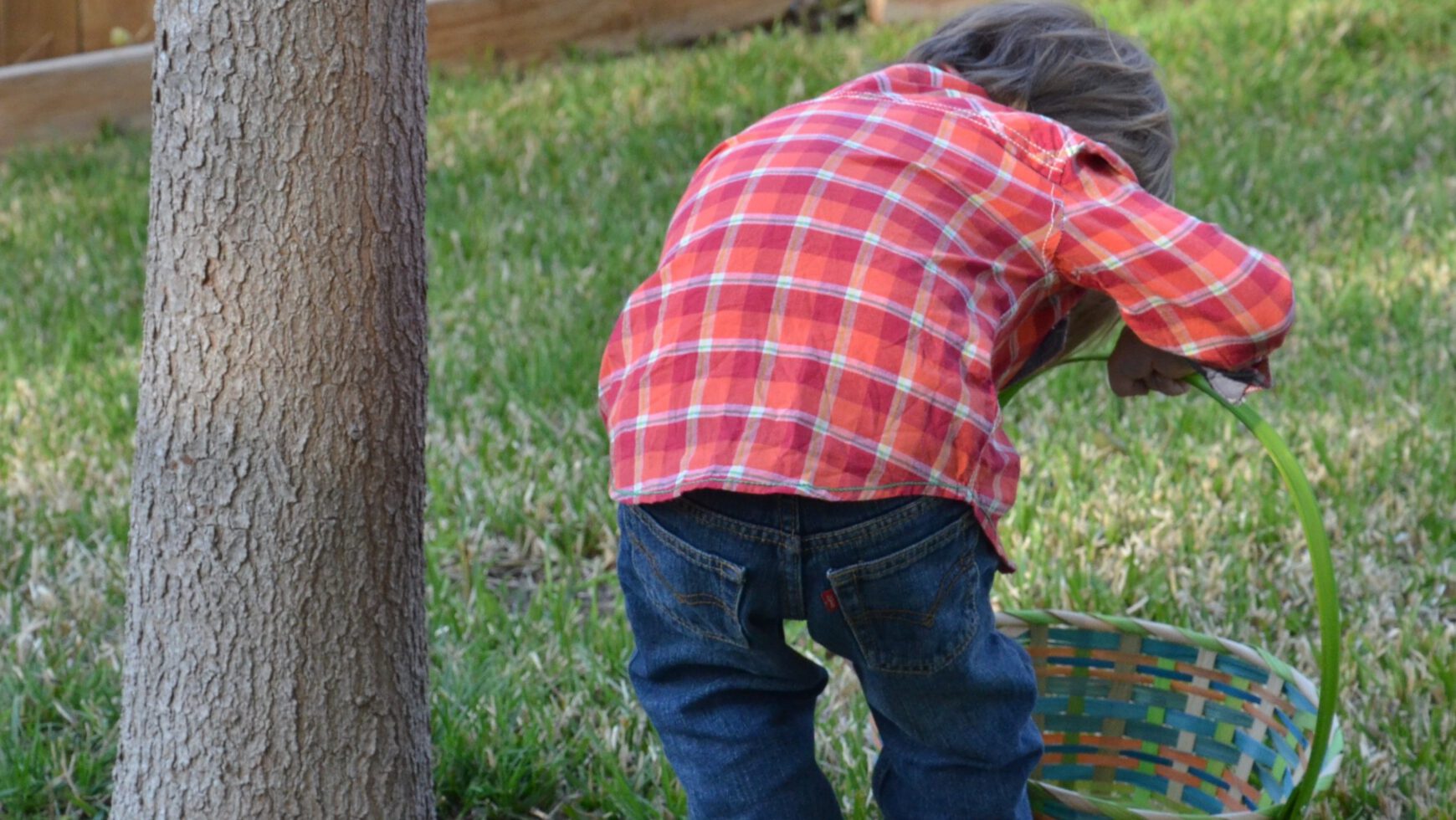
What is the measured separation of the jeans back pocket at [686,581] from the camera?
1.64 meters

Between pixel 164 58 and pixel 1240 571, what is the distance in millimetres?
2049

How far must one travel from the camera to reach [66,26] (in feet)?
19.9

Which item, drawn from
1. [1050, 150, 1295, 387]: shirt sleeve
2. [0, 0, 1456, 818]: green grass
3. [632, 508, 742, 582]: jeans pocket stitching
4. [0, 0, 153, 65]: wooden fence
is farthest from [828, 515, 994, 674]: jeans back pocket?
[0, 0, 153, 65]: wooden fence

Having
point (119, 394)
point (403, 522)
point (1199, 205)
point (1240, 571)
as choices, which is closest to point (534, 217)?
point (119, 394)

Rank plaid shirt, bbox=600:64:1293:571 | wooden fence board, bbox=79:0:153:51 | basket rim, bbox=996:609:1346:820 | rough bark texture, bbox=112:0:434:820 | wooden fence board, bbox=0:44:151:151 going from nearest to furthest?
plaid shirt, bbox=600:64:1293:571, rough bark texture, bbox=112:0:434:820, basket rim, bbox=996:609:1346:820, wooden fence board, bbox=0:44:151:151, wooden fence board, bbox=79:0:153:51

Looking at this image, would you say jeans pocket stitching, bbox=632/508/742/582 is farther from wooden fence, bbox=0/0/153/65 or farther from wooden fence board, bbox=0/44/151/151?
wooden fence, bbox=0/0/153/65

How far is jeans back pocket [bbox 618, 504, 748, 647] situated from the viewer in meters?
1.64

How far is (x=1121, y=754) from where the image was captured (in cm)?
254

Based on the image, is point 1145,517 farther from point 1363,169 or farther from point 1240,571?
point 1363,169

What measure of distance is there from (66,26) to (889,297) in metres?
5.48

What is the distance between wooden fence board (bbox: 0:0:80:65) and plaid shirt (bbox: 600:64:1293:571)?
516cm

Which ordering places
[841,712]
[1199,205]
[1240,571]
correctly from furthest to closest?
1. [1199,205]
2. [1240,571]
3. [841,712]

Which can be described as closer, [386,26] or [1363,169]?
[386,26]

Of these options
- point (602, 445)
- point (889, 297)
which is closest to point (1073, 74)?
point (889, 297)
